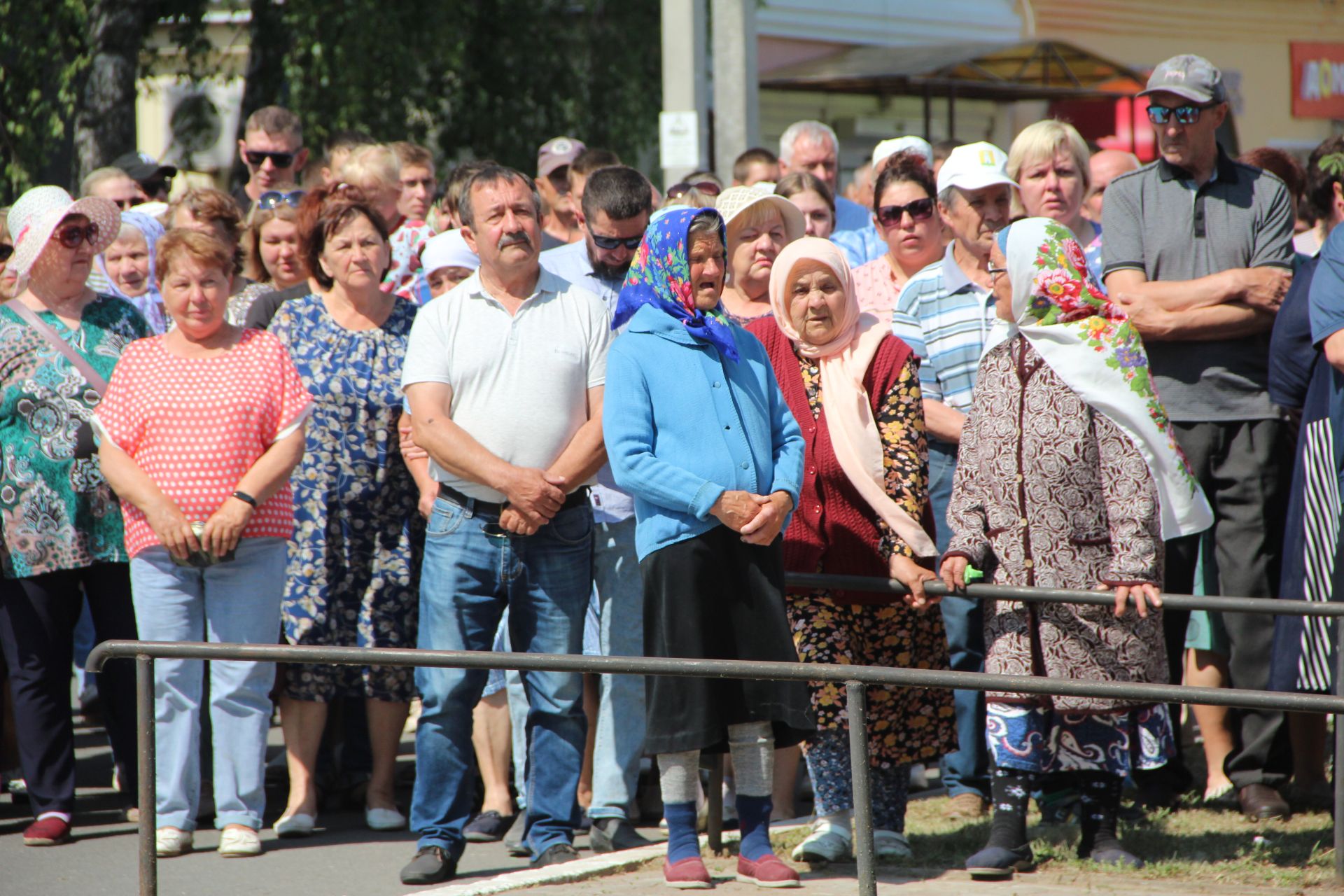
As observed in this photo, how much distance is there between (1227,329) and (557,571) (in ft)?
8.14

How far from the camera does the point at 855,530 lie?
210 inches

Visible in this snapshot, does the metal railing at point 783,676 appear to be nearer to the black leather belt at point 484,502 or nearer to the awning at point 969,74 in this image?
the black leather belt at point 484,502

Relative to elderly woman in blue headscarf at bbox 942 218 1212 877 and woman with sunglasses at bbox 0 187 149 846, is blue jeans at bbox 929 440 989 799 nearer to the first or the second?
elderly woman in blue headscarf at bbox 942 218 1212 877

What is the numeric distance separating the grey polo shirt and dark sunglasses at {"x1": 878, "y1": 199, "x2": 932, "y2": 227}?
78cm

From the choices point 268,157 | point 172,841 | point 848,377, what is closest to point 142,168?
point 268,157

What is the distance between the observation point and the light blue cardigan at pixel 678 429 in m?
4.80

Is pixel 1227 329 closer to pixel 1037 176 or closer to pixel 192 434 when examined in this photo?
pixel 1037 176

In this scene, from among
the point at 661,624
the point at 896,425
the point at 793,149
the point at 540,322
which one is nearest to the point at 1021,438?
the point at 896,425

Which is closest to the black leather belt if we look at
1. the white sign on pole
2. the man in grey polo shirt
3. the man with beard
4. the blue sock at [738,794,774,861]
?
the man with beard

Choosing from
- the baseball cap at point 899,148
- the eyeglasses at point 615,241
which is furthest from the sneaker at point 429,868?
the baseball cap at point 899,148

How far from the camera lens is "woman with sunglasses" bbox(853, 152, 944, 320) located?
21.8 feet

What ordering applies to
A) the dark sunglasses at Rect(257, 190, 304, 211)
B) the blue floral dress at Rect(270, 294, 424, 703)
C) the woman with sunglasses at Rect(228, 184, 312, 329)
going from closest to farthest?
the blue floral dress at Rect(270, 294, 424, 703) → the woman with sunglasses at Rect(228, 184, 312, 329) → the dark sunglasses at Rect(257, 190, 304, 211)

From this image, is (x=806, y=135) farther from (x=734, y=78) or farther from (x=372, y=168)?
(x=734, y=78)

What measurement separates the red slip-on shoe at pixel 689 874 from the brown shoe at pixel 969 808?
1378 millimetres
